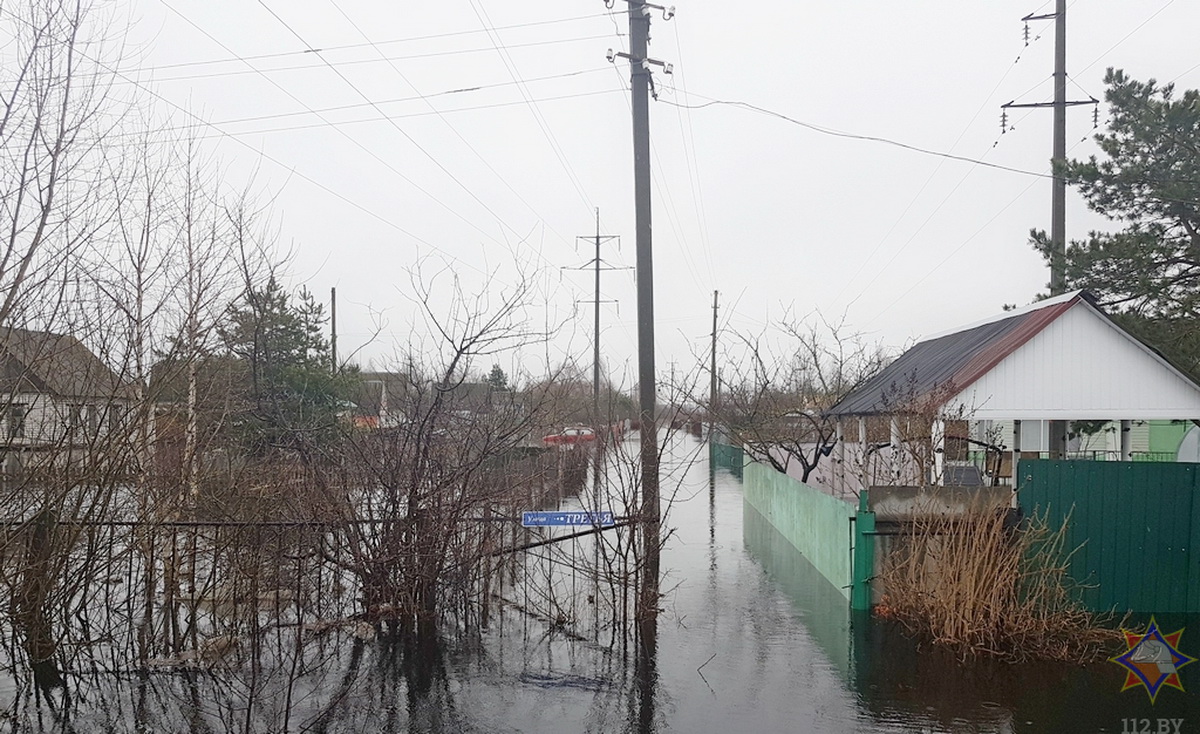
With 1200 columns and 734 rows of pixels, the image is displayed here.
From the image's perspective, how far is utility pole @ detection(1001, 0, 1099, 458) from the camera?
47.5 feet

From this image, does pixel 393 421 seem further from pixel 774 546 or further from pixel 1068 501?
pixel 774 546

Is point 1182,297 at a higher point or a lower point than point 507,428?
higher

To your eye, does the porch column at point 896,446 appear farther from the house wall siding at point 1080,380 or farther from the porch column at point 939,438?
the house wall siding at point 1080,380

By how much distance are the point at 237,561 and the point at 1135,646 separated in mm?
7776

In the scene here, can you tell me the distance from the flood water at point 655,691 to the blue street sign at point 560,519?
1113 mm

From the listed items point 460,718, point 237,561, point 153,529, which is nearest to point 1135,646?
point 460,718

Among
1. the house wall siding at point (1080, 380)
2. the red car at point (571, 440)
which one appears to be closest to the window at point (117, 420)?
the red car at point (571, 440)

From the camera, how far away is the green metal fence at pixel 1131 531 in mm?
8859

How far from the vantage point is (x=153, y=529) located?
7.33 meters

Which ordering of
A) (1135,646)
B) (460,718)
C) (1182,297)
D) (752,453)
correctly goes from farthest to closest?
(752,453)
(1182,297)
(1135,646)
(460,718)

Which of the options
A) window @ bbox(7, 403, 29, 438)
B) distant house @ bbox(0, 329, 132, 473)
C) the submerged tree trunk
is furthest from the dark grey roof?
the submerged tree trunk

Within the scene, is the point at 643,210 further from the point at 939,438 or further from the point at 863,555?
the point at 863,555

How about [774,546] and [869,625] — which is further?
[774,546]

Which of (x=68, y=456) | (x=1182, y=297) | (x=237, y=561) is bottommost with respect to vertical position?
(x=237, y=561)
